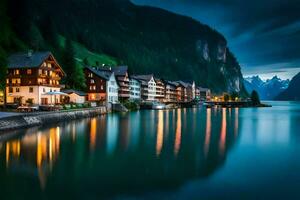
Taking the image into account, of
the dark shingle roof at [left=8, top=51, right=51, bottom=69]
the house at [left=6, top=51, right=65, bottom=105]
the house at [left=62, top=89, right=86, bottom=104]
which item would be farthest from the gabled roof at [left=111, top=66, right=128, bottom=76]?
the dark shingle roof at [left=8, top=51, right=51, bottom=69]

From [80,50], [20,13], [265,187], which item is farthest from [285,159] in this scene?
[80,50]

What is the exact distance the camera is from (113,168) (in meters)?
22.2

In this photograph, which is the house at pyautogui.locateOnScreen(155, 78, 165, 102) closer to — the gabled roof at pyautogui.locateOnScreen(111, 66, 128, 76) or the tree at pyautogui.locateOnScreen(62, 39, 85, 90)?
the gabled roof at pyautogui.locateOnScreen(111, 66, 128, 76)

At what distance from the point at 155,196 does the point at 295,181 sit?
1000 centimetres

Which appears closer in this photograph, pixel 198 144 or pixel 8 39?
pixel 198 144

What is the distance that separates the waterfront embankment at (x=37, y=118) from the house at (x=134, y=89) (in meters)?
59.0

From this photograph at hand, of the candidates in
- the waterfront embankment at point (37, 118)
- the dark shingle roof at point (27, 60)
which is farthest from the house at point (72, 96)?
the dark shingle roof at point (27, 60)

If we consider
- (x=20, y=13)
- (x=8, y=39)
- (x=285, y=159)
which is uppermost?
(x=20, y=13)

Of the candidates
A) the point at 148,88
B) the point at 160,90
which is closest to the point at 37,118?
the point at 148,88

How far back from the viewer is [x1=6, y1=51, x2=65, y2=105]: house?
7406 centimetres

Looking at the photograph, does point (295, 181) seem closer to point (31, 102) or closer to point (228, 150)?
point (228, 150)

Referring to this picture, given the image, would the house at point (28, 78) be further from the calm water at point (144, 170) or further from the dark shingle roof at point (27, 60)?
the calm water at point (144, 170)

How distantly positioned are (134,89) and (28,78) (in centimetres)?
7096

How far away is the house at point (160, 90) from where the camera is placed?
561 feet
